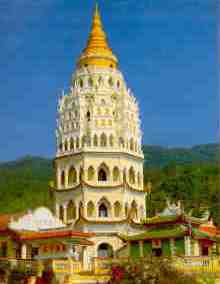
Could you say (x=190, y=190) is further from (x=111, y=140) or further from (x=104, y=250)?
(x=104, y=250)

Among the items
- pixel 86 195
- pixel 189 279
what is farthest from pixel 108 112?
pixel 189 279

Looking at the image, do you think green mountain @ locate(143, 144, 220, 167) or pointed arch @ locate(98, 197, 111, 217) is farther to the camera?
green mountain @ locate(143, 144, 220, 167)

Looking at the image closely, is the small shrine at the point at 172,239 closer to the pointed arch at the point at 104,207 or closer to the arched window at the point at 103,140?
the pointed arch at the point at 104,207

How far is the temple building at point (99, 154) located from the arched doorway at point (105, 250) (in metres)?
0.05

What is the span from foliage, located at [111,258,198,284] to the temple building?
34.1 feet

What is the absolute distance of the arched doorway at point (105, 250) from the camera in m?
33.6

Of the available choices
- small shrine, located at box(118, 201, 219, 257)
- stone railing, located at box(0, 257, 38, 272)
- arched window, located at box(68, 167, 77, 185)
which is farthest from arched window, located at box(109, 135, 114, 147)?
stone railing, located at box(0, 257, 38, 272)

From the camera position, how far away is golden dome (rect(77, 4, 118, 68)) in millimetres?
37781

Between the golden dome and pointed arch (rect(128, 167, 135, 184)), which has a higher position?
the golden dome

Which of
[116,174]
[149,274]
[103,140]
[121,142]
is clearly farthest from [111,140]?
[149,274]

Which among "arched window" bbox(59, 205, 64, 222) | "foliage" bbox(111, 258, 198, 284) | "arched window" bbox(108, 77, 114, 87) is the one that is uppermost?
"arched window" bbox(108, 77, 114, 87)

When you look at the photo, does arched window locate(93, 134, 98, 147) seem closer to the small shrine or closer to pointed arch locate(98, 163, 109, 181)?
pointed arch locate(98, 163, 109, 181)

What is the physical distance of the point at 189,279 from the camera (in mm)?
22172

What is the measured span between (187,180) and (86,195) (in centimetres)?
2576
